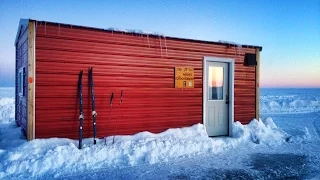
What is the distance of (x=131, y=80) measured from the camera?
7188 millimetres

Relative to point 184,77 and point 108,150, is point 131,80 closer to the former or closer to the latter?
point 184,77

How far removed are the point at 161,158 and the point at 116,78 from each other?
8.26ft

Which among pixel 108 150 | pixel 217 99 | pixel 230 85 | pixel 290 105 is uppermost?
pixel 230 85

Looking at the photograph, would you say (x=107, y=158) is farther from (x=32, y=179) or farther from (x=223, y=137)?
(x=223, y=137)

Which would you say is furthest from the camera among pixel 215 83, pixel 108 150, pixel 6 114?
pixel 6 114

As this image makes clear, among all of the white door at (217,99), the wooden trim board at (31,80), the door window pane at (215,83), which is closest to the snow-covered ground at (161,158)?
the wooden trim board at (31,80)

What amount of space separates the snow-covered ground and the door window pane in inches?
53.4

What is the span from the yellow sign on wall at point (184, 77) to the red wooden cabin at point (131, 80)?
32 millimetres

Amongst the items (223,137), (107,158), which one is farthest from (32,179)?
(223,137)

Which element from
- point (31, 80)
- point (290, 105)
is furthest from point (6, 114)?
point (290, 105)

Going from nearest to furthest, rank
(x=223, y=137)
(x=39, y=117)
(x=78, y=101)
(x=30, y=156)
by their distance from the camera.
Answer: (x=30, y=156) < (x=39, y=117) < (x=78, y=101) < (x=223, y=137)

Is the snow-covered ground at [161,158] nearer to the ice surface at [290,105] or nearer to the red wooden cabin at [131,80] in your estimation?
the red wooden cabin at [131,80]

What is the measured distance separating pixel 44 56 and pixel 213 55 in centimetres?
515

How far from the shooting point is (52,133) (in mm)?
6258
